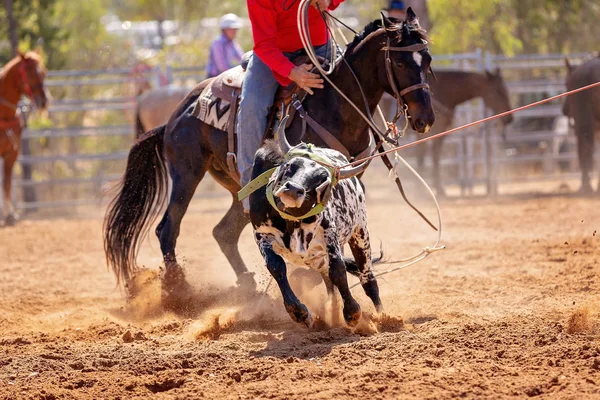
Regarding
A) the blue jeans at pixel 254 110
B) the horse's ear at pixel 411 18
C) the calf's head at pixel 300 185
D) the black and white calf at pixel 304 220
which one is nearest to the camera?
the calf's head at pixel 300 185

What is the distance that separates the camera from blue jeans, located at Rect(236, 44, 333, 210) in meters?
5.77

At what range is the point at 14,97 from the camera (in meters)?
13.1

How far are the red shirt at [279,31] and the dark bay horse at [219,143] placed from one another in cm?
26

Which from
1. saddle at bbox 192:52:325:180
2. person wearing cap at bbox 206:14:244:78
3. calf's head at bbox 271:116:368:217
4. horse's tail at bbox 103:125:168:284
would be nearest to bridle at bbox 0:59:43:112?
person wearing cap at bbox 206:14:244:78

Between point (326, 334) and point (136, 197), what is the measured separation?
2.76 metres

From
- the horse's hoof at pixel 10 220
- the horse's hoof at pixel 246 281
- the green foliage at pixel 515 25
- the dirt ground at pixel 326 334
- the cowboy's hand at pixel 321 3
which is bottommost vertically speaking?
the dirt ground at pixel 326 334

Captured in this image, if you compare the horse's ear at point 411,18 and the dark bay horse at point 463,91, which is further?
the dark bay horse at point 463,91

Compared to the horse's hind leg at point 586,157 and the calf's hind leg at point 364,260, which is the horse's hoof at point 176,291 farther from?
the horse's hind leg at point 586,157

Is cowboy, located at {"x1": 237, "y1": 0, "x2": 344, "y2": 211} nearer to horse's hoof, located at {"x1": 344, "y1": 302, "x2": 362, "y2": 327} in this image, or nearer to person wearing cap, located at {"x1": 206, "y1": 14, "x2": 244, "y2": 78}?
horse's hoof, located at {"x1": 344, "y1": 302, "x2": 362, "y2": 327}

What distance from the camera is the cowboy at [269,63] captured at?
Result: 5.59 m

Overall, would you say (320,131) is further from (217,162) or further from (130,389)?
(130,389)

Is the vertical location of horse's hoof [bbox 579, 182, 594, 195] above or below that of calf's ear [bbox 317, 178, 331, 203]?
below

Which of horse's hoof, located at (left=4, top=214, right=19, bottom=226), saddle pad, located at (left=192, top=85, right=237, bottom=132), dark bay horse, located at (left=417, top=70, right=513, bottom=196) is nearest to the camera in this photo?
saddle pad, located at (left=192, top=85, right=237, bottom=132)

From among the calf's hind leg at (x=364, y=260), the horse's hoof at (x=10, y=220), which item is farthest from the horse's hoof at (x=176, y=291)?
the horse's hoof at (x=10, y=220)
